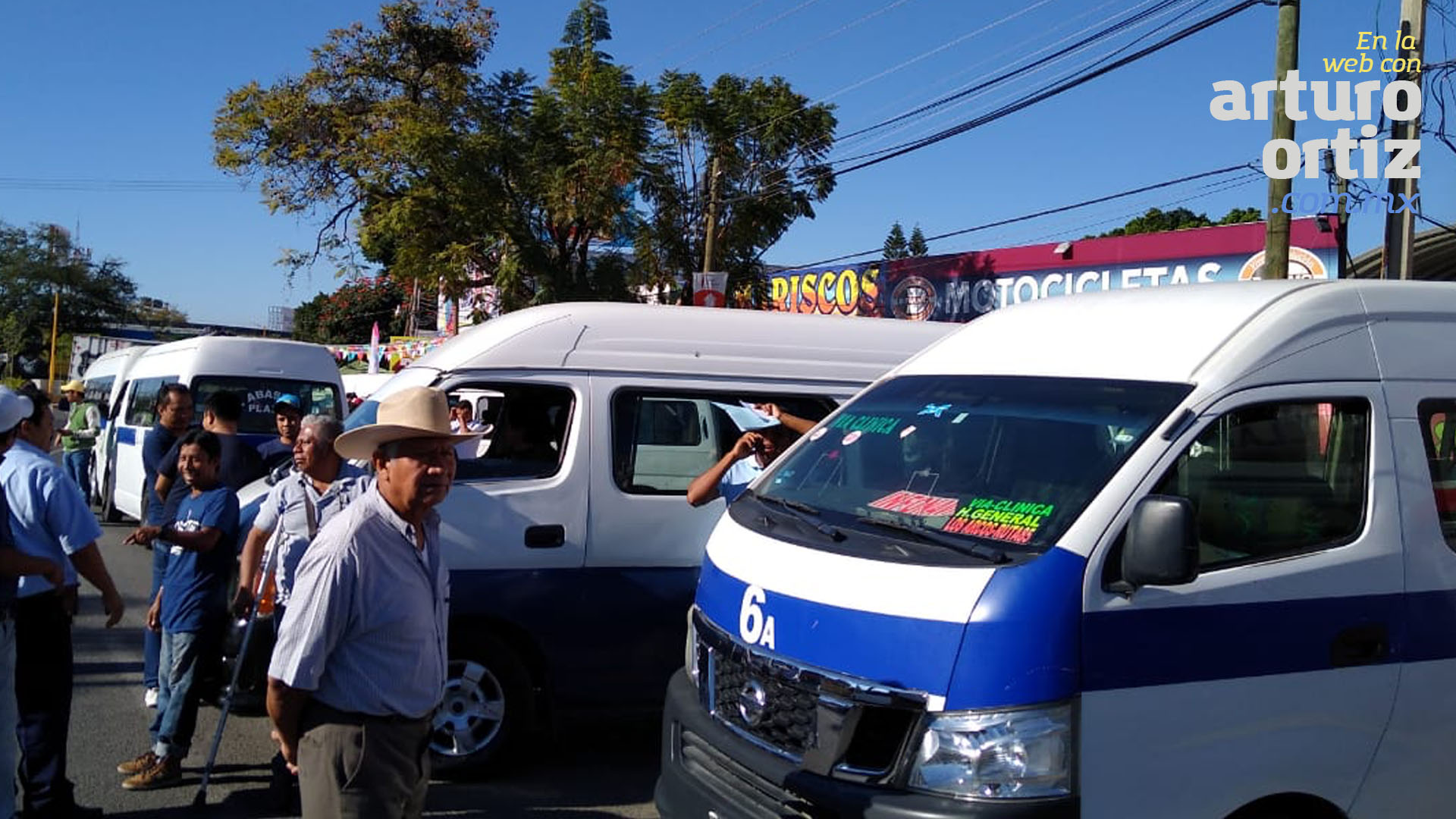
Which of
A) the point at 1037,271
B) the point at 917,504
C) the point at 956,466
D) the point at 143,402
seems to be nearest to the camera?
the point at 917,504

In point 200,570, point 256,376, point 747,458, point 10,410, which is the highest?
point 256,376

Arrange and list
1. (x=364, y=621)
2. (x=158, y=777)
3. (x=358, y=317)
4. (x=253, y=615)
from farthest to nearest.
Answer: (x=358, y=317)
(x=158, y=777)
(x=253, y=615)
(x=364, y=621)

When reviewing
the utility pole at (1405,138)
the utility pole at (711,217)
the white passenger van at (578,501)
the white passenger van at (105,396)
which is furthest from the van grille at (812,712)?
the utility pole at (711,217)

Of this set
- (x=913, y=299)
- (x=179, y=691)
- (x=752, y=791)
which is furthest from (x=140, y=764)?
(x=913, y=299)

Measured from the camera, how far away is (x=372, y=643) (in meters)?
3.10

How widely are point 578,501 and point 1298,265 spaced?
12664 millimetres

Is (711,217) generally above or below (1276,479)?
above

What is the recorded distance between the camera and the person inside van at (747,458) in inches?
232

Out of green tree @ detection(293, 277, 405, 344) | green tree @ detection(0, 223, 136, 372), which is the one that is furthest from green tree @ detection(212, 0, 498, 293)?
green tree @ detection(0, 223, 136, 372)

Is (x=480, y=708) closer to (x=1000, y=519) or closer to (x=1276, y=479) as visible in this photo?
(x=1000, y=519)

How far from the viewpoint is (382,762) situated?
10.2ft

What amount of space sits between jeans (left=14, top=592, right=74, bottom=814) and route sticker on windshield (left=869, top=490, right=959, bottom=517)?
344cm

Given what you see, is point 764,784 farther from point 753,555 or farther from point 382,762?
point 382,762

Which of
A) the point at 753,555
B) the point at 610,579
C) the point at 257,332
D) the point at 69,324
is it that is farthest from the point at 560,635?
the point at 257,332
